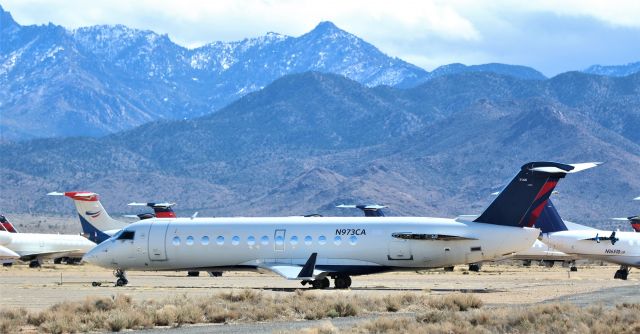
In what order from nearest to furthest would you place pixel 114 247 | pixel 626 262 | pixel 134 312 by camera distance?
pixel 134 312 → pixel 114 247 → pixel 626 262

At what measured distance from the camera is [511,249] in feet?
150

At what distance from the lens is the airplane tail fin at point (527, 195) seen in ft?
149

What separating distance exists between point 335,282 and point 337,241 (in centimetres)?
206

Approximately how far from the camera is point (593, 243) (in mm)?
65375

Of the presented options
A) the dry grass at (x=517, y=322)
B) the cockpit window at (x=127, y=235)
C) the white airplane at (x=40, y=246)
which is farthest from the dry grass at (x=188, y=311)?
the white airplane at (x=40, y=246)

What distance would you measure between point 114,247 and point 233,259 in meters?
5.32

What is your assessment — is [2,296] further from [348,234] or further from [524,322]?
[524,322]

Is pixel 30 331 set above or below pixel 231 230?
below

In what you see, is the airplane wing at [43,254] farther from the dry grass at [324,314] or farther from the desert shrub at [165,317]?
the desert shrub at [165,317]

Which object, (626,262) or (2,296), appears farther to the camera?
(626,262)

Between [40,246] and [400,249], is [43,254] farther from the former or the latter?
[400,249]

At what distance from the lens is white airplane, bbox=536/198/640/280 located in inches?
2566

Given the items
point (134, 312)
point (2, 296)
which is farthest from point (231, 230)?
point (134, 312)

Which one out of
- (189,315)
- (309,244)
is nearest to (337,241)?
(309,244)
